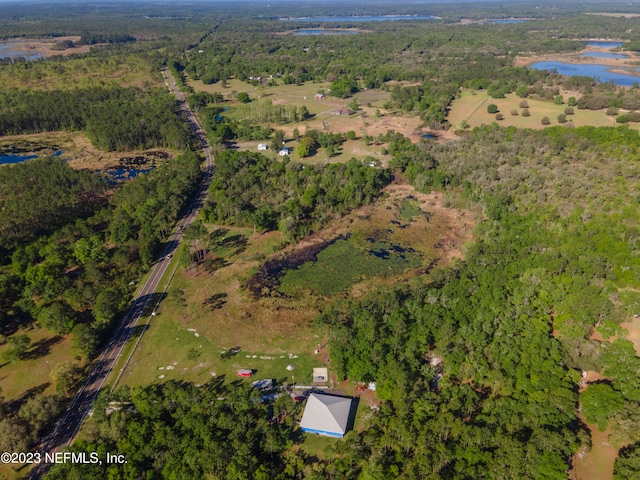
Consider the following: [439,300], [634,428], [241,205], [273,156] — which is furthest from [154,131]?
[634,428]

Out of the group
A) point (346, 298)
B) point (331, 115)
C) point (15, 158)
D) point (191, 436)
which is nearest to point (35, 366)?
point (191, 436)

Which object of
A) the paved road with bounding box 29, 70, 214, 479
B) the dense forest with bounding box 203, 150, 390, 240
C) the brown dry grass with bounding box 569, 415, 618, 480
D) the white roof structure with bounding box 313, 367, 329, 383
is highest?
the dense forest with bounding box 203, 150, 390, 240

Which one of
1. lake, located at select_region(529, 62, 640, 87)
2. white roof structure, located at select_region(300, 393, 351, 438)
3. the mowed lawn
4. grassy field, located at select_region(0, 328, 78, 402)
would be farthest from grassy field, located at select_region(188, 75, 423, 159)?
lake, located at select_region(529, 62, 640, 87)

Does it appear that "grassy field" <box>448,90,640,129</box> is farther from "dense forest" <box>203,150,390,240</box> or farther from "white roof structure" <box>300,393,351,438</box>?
"white roof structure" <box>300,393,351,438</box>

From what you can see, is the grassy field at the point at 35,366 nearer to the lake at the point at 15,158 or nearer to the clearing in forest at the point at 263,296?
the clearing in forest at the point at 263,296

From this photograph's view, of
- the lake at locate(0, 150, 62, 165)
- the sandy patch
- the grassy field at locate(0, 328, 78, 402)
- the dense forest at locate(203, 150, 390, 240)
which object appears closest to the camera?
the grassy field at locate(0, 328, 78, 402)

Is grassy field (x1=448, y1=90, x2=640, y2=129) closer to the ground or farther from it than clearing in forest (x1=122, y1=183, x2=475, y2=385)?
farther from it
